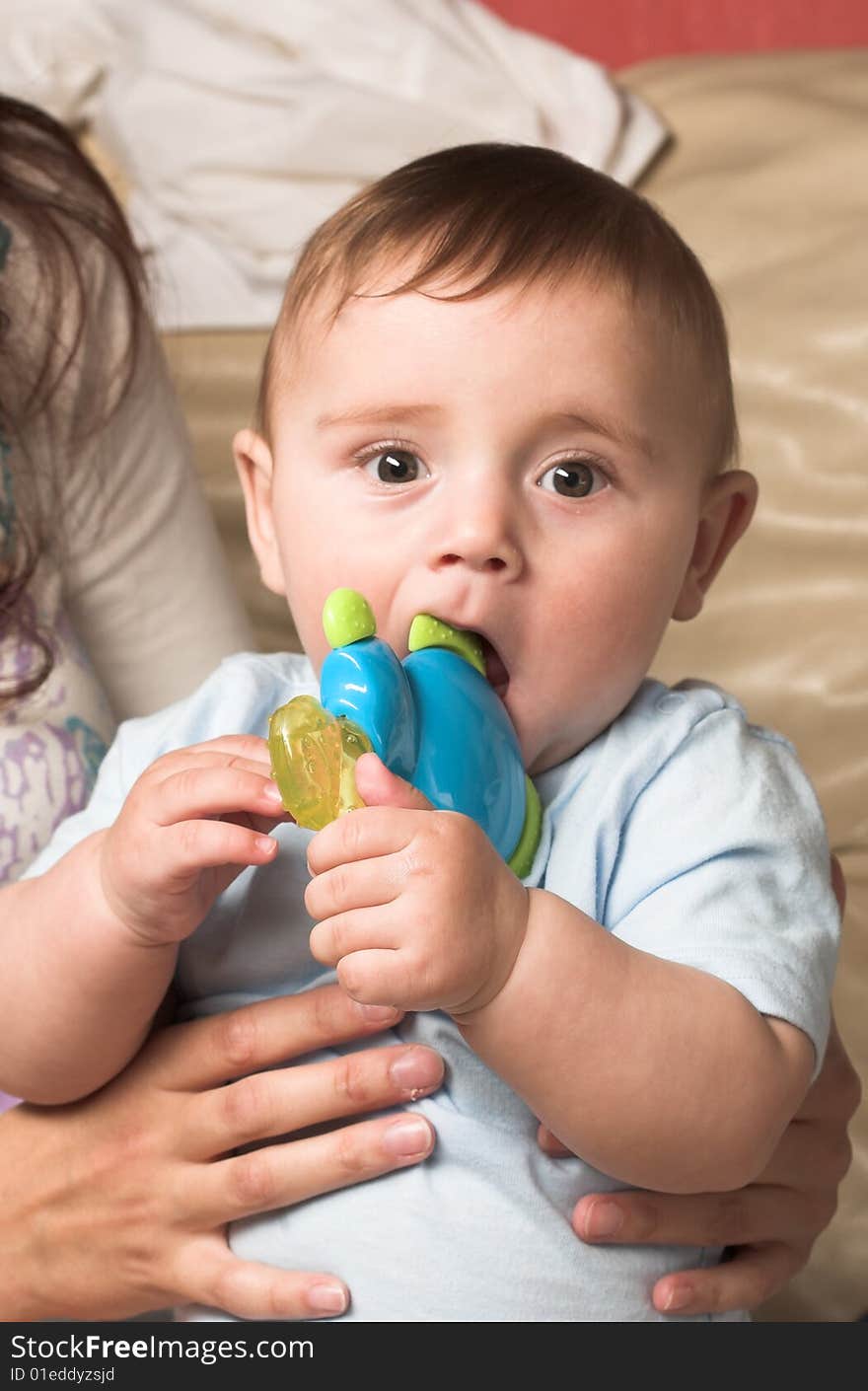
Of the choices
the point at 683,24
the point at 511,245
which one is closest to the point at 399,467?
the point at 511,245

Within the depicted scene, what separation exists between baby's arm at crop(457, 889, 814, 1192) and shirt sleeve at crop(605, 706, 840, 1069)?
3cm

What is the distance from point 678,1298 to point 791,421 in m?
0.96

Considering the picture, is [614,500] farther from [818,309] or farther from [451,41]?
[451,41]

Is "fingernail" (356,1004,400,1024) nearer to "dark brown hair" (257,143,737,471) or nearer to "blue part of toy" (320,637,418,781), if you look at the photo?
"blue part of toy" (320,637,418,781)

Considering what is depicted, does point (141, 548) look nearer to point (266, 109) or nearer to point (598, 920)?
point (598, 920)

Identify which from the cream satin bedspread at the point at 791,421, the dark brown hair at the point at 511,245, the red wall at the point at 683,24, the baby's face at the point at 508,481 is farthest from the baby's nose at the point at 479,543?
the red wall at the point at 683,24

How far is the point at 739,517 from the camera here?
0.96m

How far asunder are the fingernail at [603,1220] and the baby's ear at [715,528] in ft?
1.06

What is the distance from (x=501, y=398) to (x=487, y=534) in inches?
2.9

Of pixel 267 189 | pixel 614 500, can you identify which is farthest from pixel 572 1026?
pixel 267 189

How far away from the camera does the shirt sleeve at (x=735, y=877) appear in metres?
0.78

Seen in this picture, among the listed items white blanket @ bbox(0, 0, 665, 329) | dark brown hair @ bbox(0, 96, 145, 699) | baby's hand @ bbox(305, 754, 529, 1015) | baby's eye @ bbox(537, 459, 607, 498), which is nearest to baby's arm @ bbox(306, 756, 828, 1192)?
baby's hand @ bbox(305, 754, 529, 1015)

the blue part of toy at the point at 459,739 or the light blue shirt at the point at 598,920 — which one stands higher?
the blue part of toy at the point at 459,739

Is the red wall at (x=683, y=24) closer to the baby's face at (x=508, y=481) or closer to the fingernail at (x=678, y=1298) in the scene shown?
the baby's face at (x=508, y=481)
